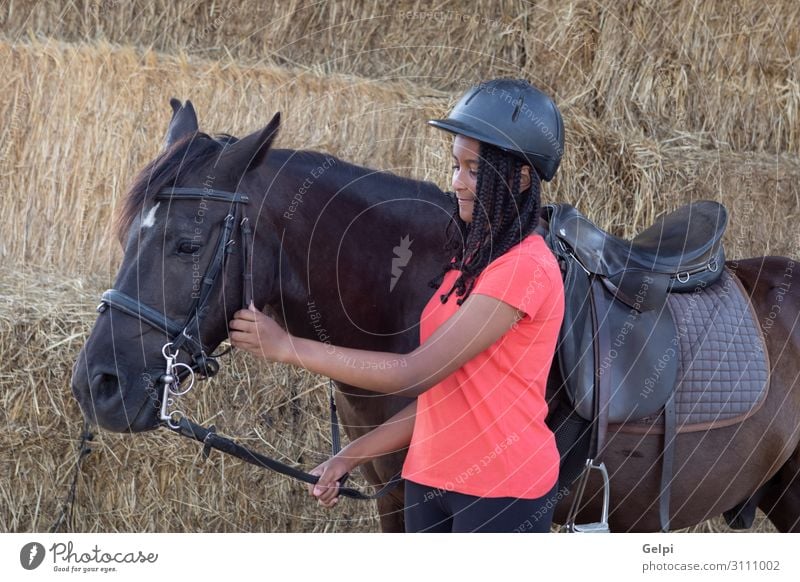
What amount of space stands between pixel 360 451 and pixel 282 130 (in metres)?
2.35

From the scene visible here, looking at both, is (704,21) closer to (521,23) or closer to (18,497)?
(521,23)

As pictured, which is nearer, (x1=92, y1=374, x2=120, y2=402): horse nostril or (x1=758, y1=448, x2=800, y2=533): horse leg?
(x1=92, y1=374, x2=120, y2=402): horse nostril

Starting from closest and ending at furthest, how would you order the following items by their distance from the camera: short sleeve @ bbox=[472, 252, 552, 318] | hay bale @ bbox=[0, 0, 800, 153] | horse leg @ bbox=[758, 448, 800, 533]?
short sleeve @ bbox=[472, 252, 552, 318], horse leg @ bbox=[758, 448, 800, 533], hay bale @ bbox=[0, 0, 800, 153]

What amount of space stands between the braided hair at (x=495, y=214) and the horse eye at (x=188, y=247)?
0.70 m

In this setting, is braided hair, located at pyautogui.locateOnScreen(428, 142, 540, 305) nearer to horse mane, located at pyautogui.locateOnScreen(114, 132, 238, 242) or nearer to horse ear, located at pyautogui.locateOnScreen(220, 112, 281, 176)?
horse ear, located at pyautogui.locateOnScreen(220, 112, 281, 176)

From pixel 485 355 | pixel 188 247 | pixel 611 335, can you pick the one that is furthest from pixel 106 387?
Result: pixel 611 335

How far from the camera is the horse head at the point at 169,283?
2.25 meters

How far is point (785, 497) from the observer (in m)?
3.37

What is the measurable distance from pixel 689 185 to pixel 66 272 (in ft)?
11.4

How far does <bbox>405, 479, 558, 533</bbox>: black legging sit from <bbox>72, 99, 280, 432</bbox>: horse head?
700mm

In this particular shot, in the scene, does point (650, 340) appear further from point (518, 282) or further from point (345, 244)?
point (345, 244)

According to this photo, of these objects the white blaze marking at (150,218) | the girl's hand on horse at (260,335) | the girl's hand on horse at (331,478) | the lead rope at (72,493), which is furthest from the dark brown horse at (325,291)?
the lead rope at (72,493)

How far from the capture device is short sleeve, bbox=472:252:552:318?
2.11 metres

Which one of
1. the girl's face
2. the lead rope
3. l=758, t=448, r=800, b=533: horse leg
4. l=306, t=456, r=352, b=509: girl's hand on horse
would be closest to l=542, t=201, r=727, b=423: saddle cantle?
the girl's face
